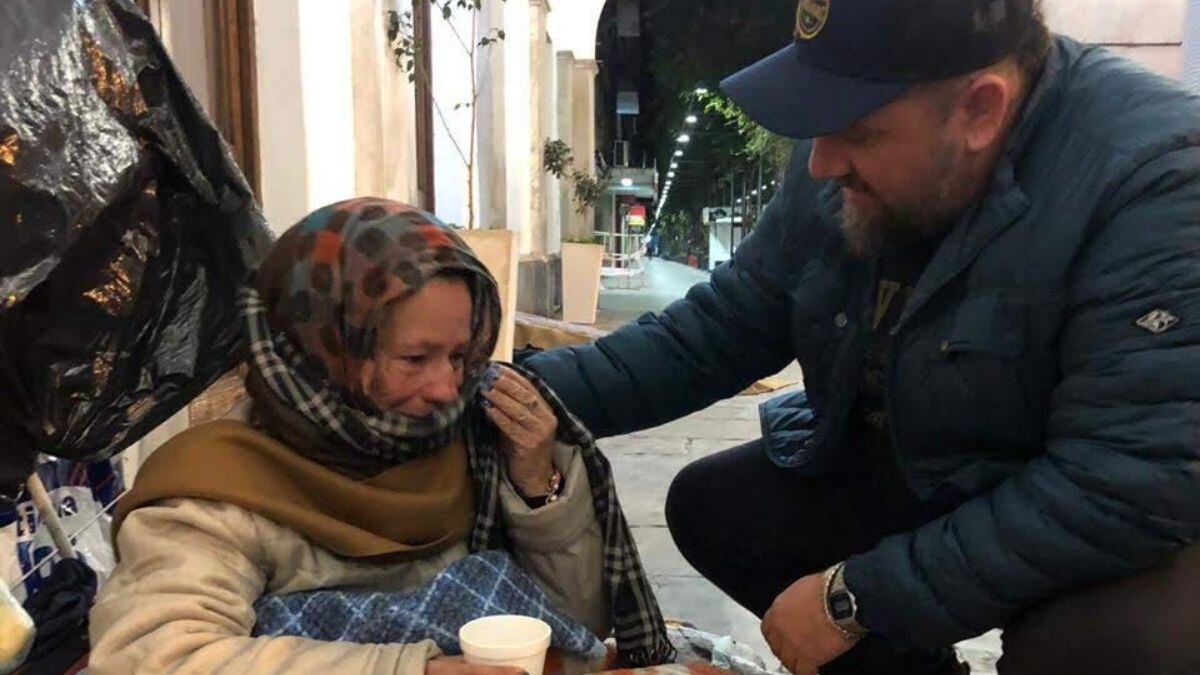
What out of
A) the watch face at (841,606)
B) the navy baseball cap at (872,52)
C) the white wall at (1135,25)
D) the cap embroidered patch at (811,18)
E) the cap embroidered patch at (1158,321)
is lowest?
the watch face at (841,606)

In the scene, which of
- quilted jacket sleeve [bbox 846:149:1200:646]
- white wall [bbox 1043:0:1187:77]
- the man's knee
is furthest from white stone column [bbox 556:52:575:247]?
quilted jacket sleeve [bbox 846:149:1200:646]

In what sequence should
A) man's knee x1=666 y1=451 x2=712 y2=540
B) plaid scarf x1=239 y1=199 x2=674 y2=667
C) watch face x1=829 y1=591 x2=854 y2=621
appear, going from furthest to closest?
man's knee x1=666 y1=451 x2=712 y2=540 < watch face x1=829 y1=591 x2=854 y2=621 < plaid scarf x1=239 y1=199 x2=674 y2=667

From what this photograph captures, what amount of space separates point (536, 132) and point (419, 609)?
10.1 m

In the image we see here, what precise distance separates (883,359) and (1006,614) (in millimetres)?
485

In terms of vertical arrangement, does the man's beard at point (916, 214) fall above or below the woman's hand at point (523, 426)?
above

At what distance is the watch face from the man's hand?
0.5 inches

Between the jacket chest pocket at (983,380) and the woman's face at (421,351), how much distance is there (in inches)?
28.8

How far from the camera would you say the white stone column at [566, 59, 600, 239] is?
50.7 ft

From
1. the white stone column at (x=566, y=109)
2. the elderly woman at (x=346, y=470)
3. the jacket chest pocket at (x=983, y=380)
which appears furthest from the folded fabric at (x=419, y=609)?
the white stone column at (x=566, y=109)

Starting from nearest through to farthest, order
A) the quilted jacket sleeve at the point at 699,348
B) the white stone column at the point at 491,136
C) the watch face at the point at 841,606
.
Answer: the watch face at the point at 841,606 → the quilted jacket sleeve at the point at 699,348 → the white stone column at the point at 491,136

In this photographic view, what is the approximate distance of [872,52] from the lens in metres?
1.50

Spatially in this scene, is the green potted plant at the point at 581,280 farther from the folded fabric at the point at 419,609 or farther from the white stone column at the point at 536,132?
the folded fabric at the point at 419,609

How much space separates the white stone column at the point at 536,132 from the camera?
10.8m

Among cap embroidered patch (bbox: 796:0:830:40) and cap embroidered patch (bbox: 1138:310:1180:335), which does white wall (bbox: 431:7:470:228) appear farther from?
cap embroidered patch (bbox: 1138:310:1180:335)
